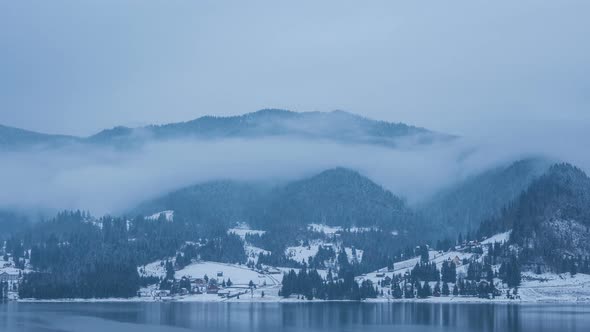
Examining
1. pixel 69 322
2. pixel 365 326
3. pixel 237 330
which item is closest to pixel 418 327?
pixel 365 326

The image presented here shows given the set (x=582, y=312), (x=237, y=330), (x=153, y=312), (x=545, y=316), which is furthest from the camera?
(x=153, y=312)

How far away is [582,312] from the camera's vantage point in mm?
174875

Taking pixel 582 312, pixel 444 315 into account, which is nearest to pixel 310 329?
pixel 444 315

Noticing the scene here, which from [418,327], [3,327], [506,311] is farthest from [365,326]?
[3,327]

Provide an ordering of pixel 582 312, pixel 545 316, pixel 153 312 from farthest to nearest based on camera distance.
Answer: pixel 153 312 → pixel 582 312 → pixel 545 316

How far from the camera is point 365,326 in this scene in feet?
464

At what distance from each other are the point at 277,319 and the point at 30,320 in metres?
47.3

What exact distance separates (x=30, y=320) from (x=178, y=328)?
38396 mm

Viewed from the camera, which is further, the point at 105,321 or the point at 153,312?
the point at 153,312

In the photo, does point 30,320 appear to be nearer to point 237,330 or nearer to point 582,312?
point 237,330

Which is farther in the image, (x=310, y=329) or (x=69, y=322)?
(x=69, y=322)

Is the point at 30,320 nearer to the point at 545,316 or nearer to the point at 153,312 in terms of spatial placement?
the point at 153,312

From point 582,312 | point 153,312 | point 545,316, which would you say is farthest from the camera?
point 153,312

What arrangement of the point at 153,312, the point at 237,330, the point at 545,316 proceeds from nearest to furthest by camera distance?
the point at 237,330 → the point at 545,316 → the point at 153,312
